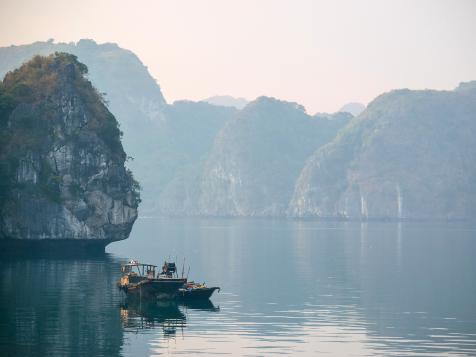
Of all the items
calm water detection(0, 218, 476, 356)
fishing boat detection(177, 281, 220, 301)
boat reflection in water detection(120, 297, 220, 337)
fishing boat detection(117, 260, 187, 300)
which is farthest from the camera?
fishing boat detection(177, 281, 220, 301)

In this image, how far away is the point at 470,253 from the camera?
147875 millimetres

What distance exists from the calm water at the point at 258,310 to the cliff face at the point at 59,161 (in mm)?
6570

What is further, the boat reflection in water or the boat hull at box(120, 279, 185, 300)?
the boat hull at box(120, 279, 185, 300)

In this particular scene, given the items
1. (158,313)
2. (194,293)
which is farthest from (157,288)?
(158,313)

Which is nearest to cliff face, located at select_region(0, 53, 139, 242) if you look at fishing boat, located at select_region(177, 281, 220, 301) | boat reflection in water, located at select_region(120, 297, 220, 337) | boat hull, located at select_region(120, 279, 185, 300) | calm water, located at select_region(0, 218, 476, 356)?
calm water, located at select_region(0, 218, 476, 356)

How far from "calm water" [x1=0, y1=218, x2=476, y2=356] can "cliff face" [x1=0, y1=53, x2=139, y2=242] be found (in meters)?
6.57

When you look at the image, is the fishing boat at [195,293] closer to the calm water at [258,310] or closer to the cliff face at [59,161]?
the calm water at [258,310]

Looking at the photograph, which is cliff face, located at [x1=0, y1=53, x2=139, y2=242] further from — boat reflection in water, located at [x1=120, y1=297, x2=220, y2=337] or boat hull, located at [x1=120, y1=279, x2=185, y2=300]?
boat reflection in water, located at [x1=120, y1=297, x2=220, y2=337]

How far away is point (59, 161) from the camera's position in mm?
136625

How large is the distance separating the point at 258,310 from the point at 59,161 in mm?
63298

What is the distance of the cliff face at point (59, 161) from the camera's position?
429ft

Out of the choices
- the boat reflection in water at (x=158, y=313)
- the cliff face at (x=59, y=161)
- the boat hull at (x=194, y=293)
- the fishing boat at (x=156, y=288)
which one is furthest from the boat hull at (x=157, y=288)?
the cliff face at (x=59, y=161)

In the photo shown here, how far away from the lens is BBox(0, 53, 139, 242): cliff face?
131 metres

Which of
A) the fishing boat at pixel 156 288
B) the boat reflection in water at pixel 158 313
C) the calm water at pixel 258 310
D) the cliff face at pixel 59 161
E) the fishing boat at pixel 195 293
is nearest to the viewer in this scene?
the calm water at pixel 258 310
